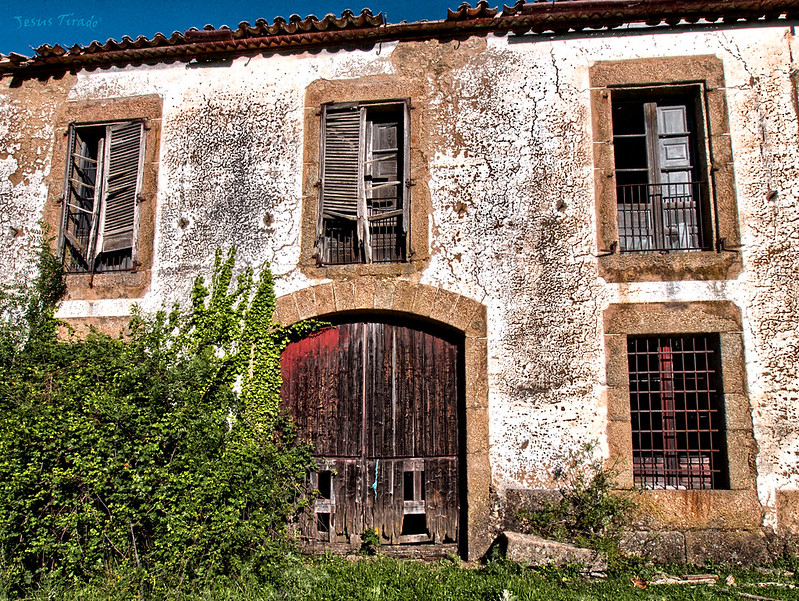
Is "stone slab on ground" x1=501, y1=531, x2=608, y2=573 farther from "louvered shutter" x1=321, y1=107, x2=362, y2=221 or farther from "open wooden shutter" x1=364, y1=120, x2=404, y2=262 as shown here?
"louvered shutter" x1=321, y1=107, x2=362, y2=221

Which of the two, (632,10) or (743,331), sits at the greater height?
(632,10)

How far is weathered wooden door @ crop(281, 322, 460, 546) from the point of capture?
6223 mm

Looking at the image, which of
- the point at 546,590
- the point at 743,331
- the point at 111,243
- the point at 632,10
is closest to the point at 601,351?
the point at 743,331

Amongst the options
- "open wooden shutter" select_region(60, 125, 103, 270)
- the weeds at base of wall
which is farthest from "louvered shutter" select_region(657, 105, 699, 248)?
"open wooden shutter" select_region(60, 125, 103, 270)

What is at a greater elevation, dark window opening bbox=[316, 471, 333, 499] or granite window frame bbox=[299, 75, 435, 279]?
granite window frame bbox=[299, 75, 435, 279]

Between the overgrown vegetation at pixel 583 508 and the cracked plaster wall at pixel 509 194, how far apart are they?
0.19 meters

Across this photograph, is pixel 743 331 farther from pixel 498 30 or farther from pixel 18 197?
pixel 18 197

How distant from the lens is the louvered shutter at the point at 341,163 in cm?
678

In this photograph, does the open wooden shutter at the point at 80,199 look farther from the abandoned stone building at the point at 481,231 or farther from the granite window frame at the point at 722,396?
the granite window frame at the point at 722,396

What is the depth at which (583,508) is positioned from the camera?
5805mm

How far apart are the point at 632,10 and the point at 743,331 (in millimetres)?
3468

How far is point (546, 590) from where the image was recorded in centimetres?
494

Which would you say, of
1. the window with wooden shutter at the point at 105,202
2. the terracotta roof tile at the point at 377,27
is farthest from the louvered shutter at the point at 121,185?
the terracotta roof tile at the point at 377,27

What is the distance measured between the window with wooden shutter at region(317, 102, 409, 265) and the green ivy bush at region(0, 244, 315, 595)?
1308 mm
